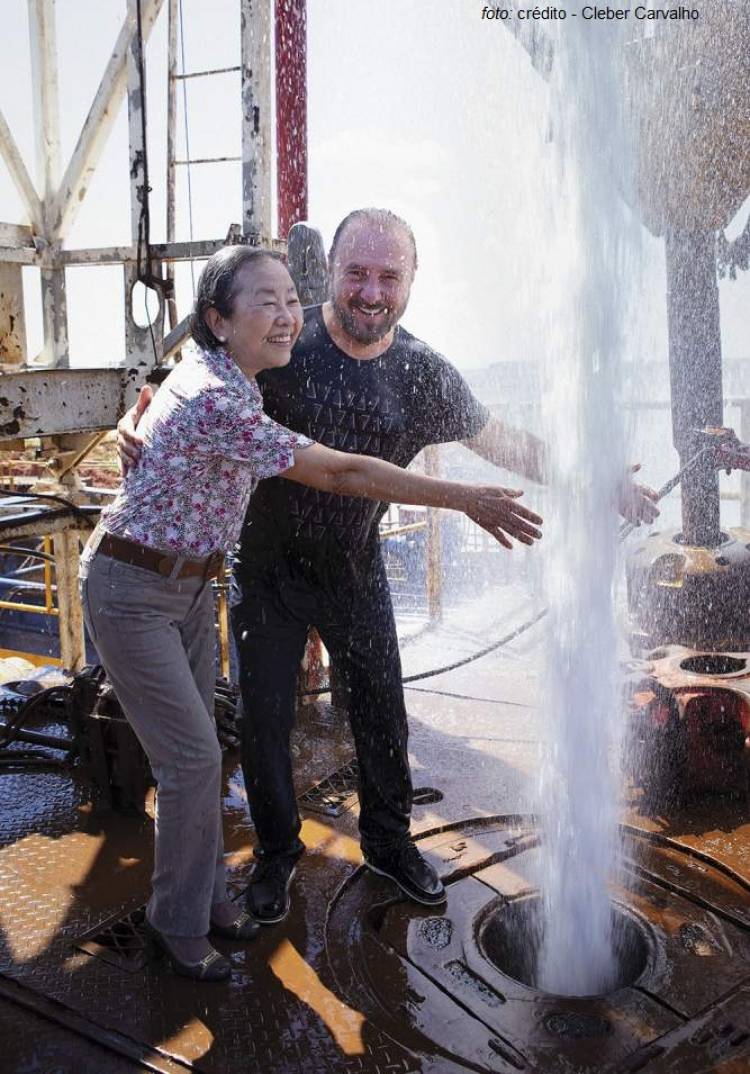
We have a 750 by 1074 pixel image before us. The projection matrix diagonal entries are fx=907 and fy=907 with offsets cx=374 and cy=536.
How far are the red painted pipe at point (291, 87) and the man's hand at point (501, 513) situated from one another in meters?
3.15

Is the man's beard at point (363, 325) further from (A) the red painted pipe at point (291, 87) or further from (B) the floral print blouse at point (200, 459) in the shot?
(A) the red painted pipe at point (291, 87)

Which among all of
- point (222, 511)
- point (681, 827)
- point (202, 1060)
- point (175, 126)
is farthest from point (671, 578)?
point (175, 126)

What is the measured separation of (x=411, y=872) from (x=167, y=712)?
1.07 meters

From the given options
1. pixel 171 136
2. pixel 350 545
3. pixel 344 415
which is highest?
pixel 171 136

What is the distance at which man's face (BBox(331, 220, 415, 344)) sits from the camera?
280 centimetres

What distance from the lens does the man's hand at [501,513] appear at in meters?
2.31

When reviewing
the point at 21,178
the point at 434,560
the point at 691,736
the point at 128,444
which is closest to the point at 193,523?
the point at 128,444

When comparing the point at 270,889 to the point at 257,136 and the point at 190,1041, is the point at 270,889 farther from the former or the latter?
the point at 257,136

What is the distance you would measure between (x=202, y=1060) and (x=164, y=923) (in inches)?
16.0

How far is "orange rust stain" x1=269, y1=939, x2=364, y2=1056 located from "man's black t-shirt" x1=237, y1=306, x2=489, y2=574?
3.91ft

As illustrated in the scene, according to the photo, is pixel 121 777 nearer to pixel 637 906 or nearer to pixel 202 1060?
pixel 202 1060

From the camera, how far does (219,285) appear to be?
2.40 m

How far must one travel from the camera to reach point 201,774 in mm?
2410

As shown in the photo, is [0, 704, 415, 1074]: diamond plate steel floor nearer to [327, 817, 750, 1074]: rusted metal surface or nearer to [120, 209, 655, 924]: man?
[327, 817, 750, 1074]: rusted metal surface
